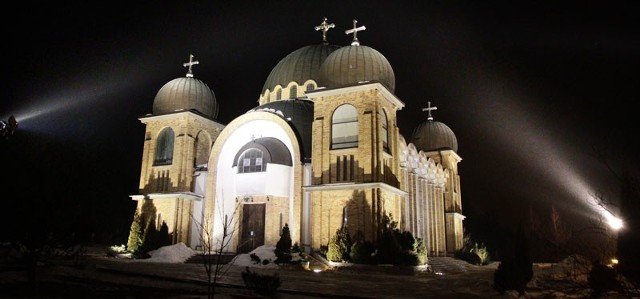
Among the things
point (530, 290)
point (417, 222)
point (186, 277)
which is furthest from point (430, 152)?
point (186, 277)

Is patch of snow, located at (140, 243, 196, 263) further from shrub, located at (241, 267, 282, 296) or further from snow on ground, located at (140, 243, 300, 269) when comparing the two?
shrub, located at (241, 267, 282, 296)

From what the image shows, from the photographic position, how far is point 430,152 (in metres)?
45.4

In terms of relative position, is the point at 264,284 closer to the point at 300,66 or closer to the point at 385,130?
the point at 385,130

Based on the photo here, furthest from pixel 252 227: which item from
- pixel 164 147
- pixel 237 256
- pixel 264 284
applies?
pixel 264 284

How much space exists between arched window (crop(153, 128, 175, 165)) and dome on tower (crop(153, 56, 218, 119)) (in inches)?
61.0

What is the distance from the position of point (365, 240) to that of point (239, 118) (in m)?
12.0

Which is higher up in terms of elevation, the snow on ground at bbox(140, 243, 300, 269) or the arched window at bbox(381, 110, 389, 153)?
the arched window at bbox(381, 110, 389, 153)

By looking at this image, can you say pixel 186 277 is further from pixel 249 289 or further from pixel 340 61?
pixel 340 61

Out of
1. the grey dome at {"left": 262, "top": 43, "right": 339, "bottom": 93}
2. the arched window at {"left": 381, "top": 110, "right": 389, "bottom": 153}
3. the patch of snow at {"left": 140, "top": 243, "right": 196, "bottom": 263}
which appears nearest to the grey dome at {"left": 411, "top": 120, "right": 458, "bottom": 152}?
the grey dome at {"left": 262, "top": 43, "right": 339, "bottom": 93}

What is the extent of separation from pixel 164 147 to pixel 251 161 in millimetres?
7942

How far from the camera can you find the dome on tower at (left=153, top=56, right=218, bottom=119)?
3575 cm

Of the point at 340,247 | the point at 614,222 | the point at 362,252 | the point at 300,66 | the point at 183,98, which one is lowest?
the point at 362,252

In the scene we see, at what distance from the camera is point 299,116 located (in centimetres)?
3288

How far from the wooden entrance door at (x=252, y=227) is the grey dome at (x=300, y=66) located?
37.4 ft
